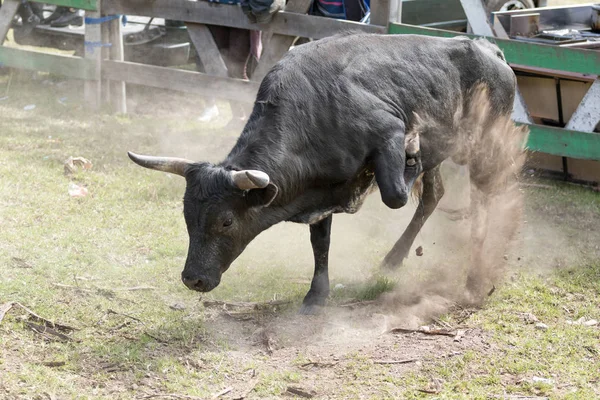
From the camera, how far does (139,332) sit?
565cm

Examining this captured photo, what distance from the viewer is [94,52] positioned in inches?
440

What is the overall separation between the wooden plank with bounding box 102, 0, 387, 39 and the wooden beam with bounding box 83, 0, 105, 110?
0.28 m

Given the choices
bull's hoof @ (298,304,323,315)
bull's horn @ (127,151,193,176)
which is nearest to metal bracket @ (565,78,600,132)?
bull's hoof @ (298,304,323,315)

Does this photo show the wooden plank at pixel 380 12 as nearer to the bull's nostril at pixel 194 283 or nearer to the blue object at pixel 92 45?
the blue object at pixel 92 45

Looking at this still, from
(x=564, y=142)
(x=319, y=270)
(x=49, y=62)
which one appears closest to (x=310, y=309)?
(x=319, y=270)

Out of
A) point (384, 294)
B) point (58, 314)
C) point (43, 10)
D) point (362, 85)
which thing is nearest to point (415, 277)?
point (384, 294)

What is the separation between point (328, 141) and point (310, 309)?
1.29 m

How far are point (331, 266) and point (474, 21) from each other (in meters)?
3.64

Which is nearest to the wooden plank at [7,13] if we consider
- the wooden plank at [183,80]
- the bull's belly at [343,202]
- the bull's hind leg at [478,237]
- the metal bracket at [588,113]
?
the wooden plank at [183,80]

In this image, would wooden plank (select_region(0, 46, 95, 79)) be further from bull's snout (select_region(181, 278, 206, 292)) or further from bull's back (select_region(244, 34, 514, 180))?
bull's snout (select_region(181, 278, 206, 292))

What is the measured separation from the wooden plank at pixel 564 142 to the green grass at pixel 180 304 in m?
0.45

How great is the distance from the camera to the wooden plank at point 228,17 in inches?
379

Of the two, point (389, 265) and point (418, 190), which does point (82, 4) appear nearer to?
point (418, 190)

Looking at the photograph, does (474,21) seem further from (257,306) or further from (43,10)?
(43,10)
